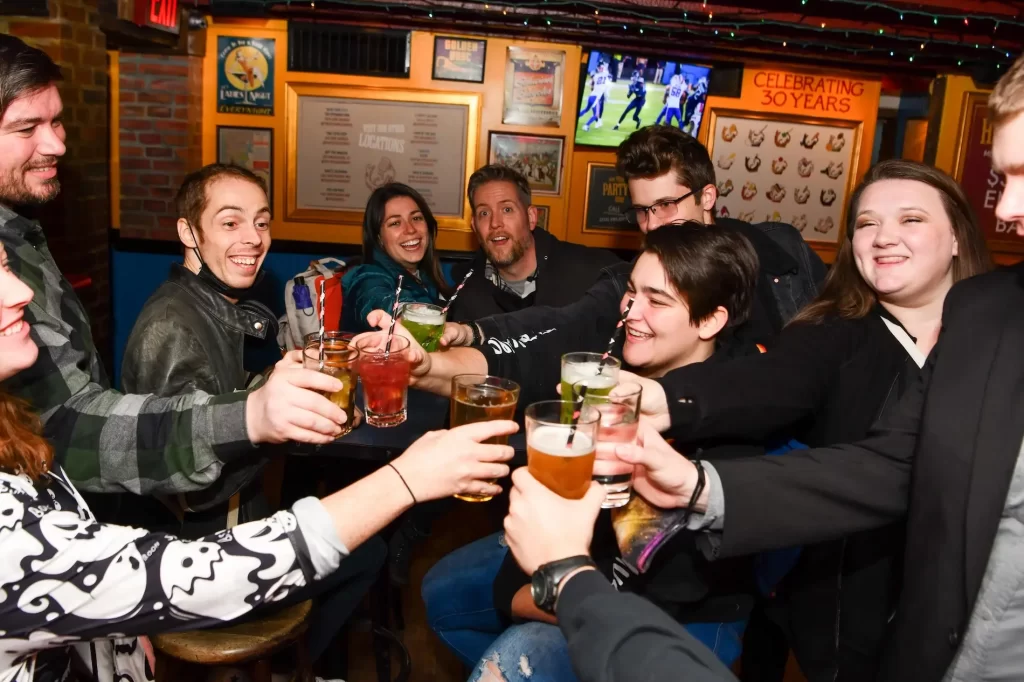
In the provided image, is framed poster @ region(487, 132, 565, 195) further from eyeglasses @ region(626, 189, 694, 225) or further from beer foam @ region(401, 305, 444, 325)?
beer foam @ region(401, 305, 444, 325)

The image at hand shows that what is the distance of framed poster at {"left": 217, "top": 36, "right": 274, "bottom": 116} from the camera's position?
17.2ft

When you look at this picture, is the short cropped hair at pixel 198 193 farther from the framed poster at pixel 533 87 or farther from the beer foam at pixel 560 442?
the framed poster at pixel 533 87

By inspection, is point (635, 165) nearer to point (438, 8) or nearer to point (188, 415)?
point (188, 415)

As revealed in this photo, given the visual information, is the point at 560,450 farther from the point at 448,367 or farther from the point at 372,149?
the point at 372,149

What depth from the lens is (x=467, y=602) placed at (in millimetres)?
2092

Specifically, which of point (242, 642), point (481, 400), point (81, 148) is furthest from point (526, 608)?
point (81, 148)

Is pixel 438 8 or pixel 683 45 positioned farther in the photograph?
pixel 683 45

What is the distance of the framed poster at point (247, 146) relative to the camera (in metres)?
5.34

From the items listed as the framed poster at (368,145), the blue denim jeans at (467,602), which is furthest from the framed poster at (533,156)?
the blue denim jeans at (467,602)

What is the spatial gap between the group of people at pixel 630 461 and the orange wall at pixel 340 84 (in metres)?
2.73

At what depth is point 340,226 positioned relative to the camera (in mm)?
5445

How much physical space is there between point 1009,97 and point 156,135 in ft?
17.2

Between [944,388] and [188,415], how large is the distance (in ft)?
5.14

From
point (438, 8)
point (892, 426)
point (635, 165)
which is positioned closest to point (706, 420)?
point (892, 426)
